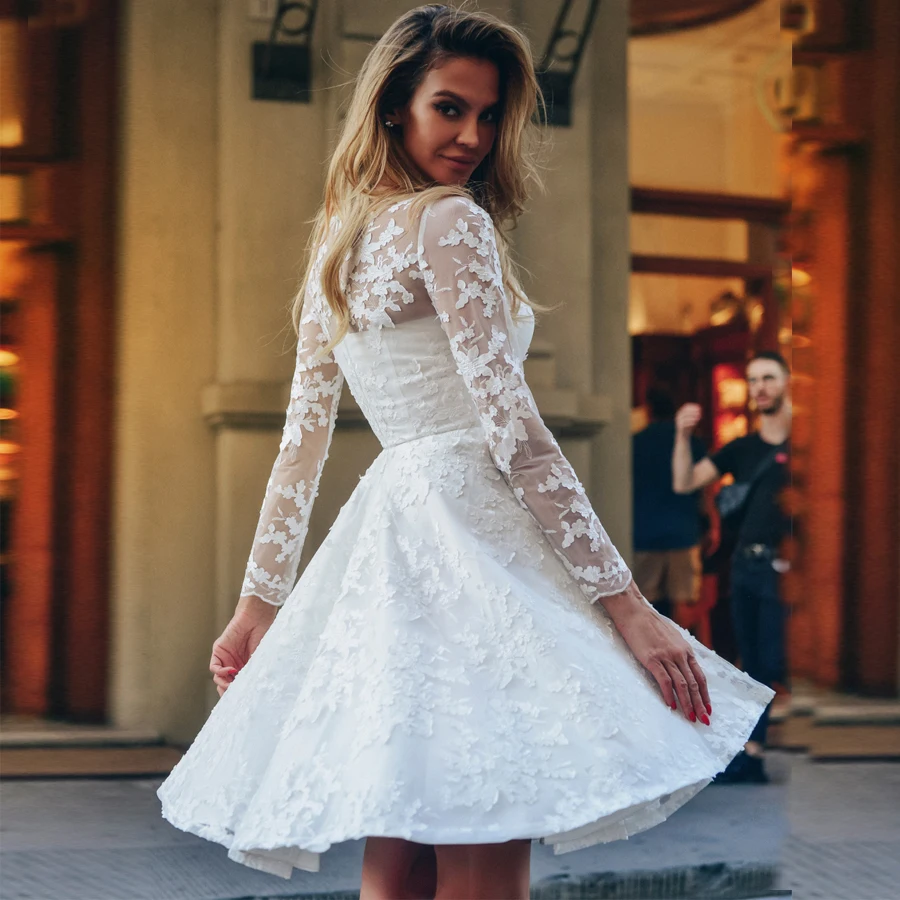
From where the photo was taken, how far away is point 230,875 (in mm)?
3906

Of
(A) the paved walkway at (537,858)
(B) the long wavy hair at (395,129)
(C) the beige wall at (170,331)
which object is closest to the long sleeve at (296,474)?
(B) the long wavy hair at (395,129)

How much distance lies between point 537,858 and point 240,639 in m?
2.29

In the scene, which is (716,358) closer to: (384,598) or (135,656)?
(135,656)

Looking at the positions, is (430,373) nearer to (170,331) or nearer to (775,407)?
(170,331)

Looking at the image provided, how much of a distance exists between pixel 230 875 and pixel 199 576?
133cm

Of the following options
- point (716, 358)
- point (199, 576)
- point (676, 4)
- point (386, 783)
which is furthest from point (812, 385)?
point (386, 783)

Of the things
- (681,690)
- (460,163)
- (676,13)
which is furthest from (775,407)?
(681,690)

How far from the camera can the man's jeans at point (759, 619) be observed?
5.21 metres

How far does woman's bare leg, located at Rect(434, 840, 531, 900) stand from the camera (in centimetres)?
183

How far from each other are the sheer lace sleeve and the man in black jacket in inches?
136

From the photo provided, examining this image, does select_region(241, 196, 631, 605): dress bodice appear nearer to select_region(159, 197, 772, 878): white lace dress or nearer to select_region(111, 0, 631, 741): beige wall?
select_region(159, 197, 772, 878): white lace dress

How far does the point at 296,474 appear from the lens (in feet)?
7.29

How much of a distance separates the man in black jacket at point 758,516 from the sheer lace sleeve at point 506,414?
3446 millimetres

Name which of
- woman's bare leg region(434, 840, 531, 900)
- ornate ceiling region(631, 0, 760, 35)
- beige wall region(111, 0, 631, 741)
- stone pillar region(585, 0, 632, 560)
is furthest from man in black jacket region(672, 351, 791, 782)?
woman's bare leg region(434, 840, 531, 900)
